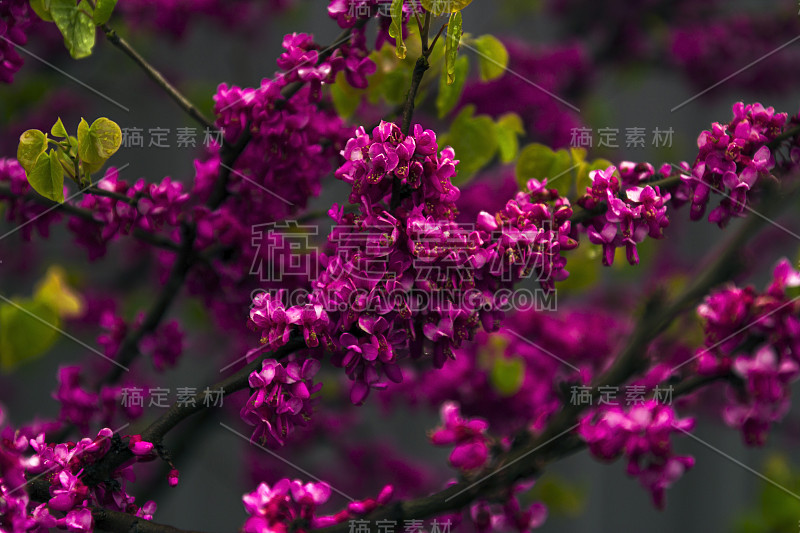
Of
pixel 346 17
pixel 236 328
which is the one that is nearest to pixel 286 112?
pixel 346 17

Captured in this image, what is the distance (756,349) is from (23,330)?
25.8 inches

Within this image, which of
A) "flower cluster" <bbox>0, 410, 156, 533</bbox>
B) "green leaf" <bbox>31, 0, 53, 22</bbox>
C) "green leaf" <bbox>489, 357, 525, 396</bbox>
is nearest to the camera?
"flower cluster" <bbox>0, 410, 156, 533</bbox>

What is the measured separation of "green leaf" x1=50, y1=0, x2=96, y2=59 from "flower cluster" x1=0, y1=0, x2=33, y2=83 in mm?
34

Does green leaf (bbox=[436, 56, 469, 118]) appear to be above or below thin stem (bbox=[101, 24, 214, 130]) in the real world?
above

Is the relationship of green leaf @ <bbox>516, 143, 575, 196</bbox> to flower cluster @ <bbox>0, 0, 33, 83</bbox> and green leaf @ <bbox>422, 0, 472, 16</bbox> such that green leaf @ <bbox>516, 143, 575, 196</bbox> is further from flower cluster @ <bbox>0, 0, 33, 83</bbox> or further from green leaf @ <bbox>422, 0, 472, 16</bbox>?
flower cluster @ <bbox>0, 0, 33, 83</bbox>

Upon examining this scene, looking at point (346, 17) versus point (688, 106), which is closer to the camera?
point (346, 17)

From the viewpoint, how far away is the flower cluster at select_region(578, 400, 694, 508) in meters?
0.47

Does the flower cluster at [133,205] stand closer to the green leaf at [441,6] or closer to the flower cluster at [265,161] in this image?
the flower cluster at [265,161]

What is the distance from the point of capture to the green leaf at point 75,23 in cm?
51

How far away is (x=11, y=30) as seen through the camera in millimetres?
521

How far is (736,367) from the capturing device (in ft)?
1.58

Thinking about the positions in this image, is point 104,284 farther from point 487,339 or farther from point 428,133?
point 428,133

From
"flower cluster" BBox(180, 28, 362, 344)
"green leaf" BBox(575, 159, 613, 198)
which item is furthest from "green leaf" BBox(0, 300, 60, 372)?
"green leaf" BBox(575, 159, 613, 198)

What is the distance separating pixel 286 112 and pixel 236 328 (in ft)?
0.75
